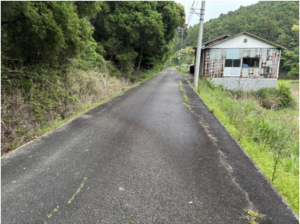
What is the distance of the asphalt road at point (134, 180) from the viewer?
2318 millimetres

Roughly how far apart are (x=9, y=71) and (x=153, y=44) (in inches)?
448

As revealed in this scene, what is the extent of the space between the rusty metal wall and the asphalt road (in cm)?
1512

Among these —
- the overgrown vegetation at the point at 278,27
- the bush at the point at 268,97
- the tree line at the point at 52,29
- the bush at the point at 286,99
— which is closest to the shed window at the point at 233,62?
the bush at the point at 268,97

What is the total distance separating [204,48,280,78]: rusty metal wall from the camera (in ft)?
59.1

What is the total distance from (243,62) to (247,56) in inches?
23.9

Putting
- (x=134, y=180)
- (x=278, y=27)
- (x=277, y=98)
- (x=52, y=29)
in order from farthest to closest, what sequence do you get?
(x=278, y=27) → (x=277, y=98) → (x=52, y=29) → (x=134, y=180)

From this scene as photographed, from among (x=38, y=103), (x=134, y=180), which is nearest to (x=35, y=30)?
(x=38, y=103)

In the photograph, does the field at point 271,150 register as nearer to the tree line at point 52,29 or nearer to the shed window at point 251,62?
the tree line at point 52,29

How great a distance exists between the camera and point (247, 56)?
18078 mm

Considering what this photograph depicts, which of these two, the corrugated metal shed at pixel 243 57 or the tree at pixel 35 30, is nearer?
the tree at pixel 35 30

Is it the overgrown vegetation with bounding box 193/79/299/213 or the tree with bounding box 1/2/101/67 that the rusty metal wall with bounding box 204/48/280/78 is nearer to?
the overgrown vegetation with bounding box 193/79/299/213

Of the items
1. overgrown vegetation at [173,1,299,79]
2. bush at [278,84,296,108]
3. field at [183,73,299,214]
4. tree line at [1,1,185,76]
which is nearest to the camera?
field at [183,73,299,214]

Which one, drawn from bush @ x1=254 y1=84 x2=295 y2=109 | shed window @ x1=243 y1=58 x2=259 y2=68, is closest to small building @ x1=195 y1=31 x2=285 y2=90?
shed window @ x1=243 y1=58 x2=259 y2=68

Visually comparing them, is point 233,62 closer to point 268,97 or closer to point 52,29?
point 268,97
